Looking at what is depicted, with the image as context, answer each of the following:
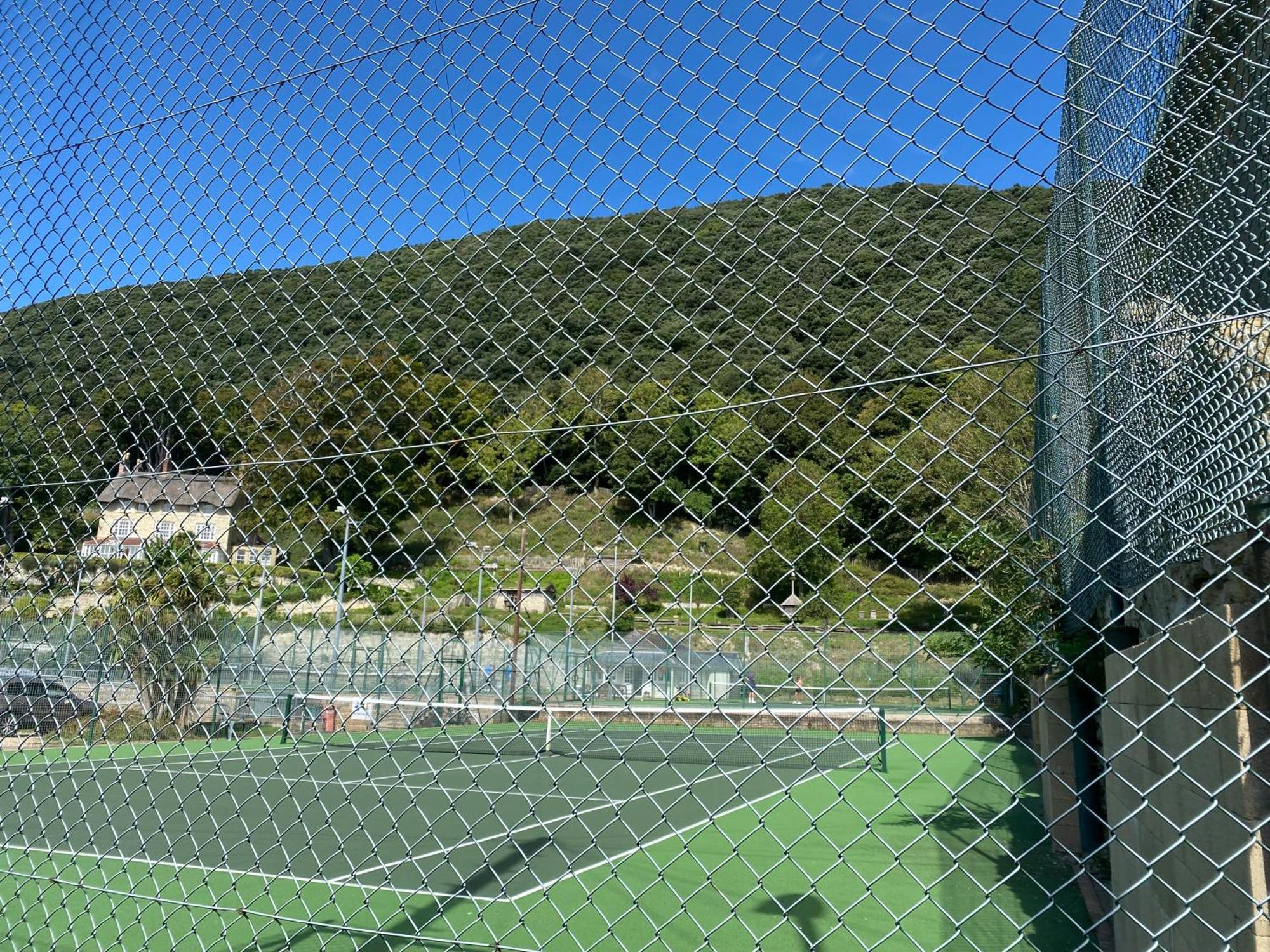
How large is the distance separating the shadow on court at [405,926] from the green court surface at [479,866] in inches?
1.0

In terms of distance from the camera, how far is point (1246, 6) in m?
1.25

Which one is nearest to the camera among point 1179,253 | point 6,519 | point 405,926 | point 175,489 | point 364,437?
point 1179,253

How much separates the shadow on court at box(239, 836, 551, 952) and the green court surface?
25 mm

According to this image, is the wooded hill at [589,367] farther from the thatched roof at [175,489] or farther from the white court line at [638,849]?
the white court line at [638,849]

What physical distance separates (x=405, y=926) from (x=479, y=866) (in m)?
0.42

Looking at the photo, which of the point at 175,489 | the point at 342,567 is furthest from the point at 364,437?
the point at 175,489

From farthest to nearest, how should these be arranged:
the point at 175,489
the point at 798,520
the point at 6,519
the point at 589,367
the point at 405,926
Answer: the point at 405,926 → the point at 6,519 → the point at 175,489 → the point at 589,367 → the point at 798,520

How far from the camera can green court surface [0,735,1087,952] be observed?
220 centimetres

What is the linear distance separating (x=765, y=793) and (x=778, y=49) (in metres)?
9.60

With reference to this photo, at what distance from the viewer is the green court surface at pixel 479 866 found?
86.5 inches

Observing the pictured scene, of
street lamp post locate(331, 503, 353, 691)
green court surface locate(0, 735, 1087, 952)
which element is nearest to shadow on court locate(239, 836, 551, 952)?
green court surface locate(0, 735, 1087, 952)

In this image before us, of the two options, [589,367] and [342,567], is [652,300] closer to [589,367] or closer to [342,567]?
[589,367]

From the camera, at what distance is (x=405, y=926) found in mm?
4094

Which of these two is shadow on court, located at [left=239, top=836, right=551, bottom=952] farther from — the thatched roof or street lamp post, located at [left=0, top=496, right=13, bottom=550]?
street lamp post, located at [left=0, top=496, right=13, bottom=550]
